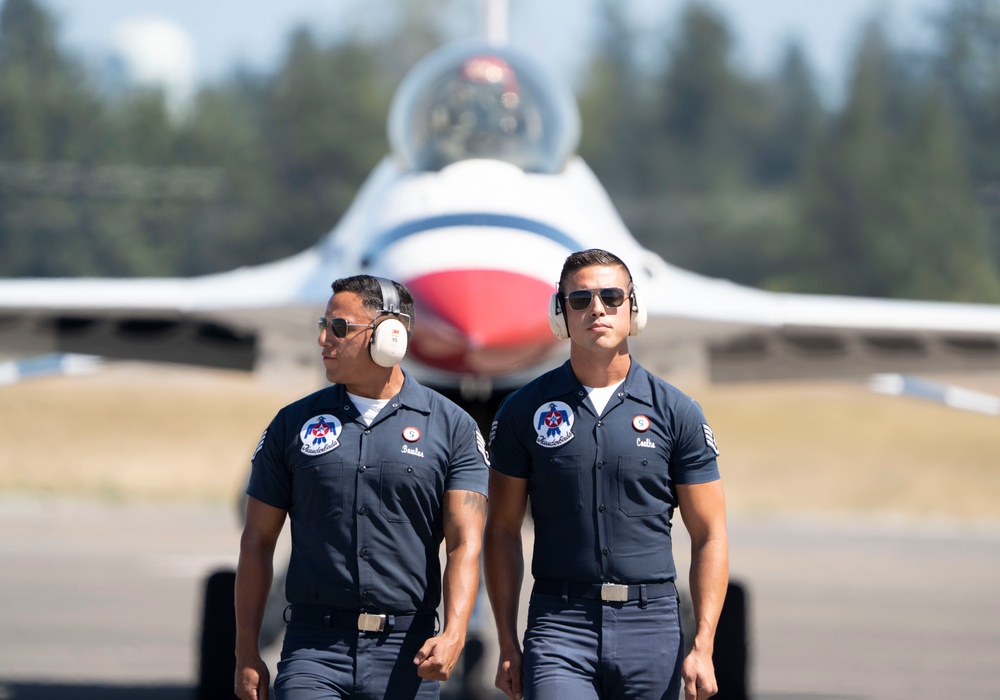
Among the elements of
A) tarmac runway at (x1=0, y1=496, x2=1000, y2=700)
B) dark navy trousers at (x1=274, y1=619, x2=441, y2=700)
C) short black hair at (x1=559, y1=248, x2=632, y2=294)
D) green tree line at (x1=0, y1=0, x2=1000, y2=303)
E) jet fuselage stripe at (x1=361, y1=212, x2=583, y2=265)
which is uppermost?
green tree line at (x1=0, y1=0, x2=1000, y2=303)

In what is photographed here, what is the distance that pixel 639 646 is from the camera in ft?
12.7

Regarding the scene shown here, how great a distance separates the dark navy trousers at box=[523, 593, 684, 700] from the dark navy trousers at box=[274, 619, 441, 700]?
32 cm

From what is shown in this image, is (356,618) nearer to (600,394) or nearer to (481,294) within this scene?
(600,394)

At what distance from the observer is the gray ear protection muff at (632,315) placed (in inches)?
161

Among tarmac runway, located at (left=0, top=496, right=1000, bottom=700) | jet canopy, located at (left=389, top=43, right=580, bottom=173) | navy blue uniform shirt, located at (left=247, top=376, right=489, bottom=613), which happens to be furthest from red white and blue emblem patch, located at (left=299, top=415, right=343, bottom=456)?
tarmac runway, located at (left=0, top=496, right=1000, bottom=700)

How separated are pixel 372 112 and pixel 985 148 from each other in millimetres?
20841

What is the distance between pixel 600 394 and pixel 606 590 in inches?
20.9

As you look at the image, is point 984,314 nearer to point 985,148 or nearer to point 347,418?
point 347,418

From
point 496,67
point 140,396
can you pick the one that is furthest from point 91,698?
point 140,396

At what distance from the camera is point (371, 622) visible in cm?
379

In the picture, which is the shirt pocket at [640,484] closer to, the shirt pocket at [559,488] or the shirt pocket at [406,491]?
the shirt pocket at [559,488]

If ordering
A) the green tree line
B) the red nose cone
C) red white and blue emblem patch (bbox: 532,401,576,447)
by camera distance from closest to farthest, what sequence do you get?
red white and blue emblem patch (bbox: 532,401,576,447) < the red nose cone < the green tree line

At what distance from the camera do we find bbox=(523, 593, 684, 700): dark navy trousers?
3.82m

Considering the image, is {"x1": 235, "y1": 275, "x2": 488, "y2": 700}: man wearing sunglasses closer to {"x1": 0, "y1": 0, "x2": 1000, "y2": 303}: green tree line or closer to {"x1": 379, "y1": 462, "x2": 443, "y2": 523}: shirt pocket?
{"x1": 379, "y1": 462, "x2": 443, "y2": 523}: shirt pocket
